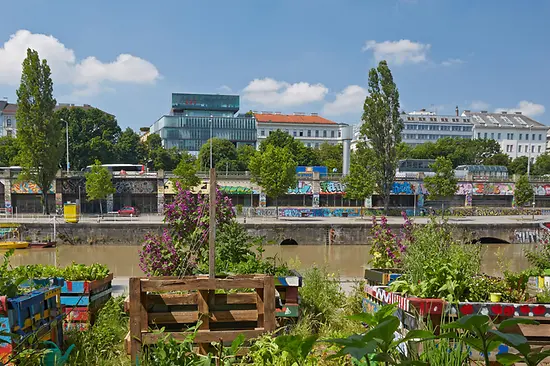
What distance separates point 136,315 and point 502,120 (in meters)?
117

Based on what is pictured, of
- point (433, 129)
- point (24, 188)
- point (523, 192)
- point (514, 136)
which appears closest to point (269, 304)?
point (24, 188)

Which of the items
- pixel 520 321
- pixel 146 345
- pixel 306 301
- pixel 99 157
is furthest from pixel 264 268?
pixel 99 157

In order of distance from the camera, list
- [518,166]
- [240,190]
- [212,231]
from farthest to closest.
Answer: [518,166] → [240,190] → [212,231]

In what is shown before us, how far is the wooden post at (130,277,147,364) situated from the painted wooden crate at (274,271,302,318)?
1.99 m

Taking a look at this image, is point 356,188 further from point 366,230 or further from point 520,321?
point 520,321

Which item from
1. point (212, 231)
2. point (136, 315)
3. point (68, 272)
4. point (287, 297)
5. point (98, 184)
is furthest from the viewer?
point (98, 184)

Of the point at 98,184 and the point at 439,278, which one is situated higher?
the point at 98,184

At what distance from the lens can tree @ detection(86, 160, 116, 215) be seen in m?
36.6

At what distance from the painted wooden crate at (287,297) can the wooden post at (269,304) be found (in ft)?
4.22

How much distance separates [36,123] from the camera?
3375 cm

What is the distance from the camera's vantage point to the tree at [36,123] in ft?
109

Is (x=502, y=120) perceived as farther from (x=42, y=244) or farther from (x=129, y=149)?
(x=42, y=244)

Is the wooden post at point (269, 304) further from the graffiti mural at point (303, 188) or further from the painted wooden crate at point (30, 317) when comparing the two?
the graffiti mural at point (303, 188)

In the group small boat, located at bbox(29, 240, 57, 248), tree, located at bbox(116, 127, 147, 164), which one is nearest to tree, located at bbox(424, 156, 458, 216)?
small boat, located at bbox(29, 240, 57, 248)
